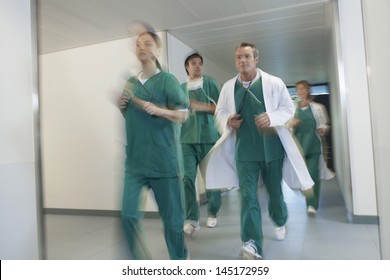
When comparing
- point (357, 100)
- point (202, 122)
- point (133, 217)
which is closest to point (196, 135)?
point (202, 122)

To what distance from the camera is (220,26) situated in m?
1.47

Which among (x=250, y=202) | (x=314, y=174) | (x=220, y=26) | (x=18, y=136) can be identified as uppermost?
(x=220, y=26)

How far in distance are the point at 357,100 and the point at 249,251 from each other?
2.95 feet

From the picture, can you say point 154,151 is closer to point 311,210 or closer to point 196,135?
point 196,135

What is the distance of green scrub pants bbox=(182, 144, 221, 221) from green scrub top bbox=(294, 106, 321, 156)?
1.47 feet

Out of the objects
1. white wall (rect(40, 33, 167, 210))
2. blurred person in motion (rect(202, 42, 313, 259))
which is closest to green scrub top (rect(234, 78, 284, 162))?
blurred person in motion (rect(202, 42, 313, 259))

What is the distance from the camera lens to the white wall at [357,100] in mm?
1344

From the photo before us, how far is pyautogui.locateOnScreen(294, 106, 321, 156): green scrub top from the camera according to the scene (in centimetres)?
137

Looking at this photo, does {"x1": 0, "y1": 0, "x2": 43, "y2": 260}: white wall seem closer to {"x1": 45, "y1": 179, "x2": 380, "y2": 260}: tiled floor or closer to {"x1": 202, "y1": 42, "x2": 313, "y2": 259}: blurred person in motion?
{"x1": 45, "y1": 179, "x2": 380, "y2": 260}: tiled floor

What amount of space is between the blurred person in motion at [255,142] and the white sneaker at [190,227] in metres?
0.26

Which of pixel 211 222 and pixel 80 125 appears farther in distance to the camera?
pixel 80 125

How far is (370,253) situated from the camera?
1.26m
